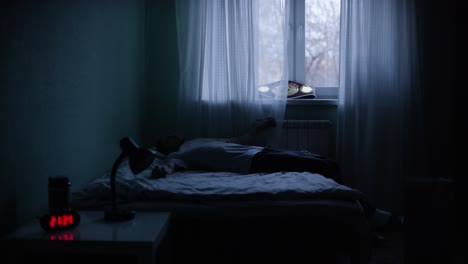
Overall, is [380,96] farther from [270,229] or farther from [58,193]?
[58,193]

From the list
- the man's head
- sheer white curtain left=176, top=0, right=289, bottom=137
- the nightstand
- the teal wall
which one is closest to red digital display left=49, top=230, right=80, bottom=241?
the nightstand

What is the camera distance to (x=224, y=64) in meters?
3.14

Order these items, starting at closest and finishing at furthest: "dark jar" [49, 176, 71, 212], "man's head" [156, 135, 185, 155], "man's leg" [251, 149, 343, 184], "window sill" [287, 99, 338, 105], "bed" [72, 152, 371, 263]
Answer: "dark jar" [49, 176, 71, 212] < "bed" [72, 152, 371, 263] < "man's leg" [251, 149, 343, 184] < "man's head" [156, 135, 185, 155] < "window sill" [287, 99, 338, 105]

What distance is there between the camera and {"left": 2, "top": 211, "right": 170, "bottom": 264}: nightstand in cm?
124

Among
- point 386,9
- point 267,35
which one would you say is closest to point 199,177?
point 267,35

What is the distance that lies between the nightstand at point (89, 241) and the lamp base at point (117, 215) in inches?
0.9

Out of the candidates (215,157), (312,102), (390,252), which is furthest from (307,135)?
(390,252)

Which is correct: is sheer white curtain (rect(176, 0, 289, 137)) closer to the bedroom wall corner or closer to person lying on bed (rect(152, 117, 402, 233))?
the bedroom wall corner

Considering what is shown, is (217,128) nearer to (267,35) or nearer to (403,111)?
(267,35)

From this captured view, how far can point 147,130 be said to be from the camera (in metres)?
3.36

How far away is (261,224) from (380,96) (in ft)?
5.92

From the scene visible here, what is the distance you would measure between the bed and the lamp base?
0.26 metres

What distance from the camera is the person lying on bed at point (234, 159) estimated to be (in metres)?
2.39

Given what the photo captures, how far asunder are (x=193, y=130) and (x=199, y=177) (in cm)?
96
